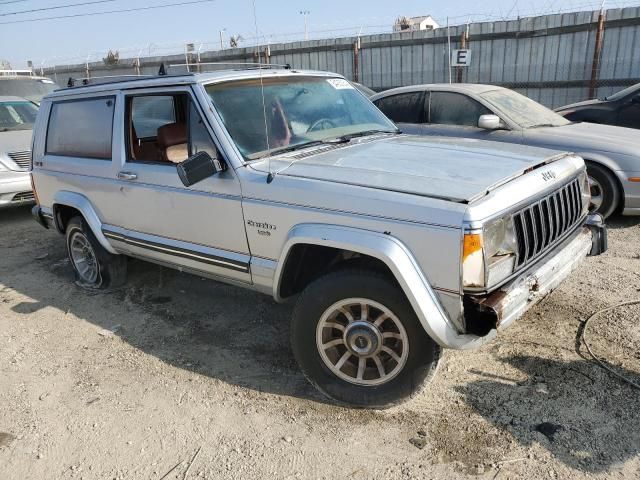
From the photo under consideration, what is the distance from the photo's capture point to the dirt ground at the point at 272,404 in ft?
9.18

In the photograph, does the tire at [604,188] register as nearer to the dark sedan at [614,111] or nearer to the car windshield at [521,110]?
the car windshield at [521,110]

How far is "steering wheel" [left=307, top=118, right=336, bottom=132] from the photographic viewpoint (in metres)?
3.99

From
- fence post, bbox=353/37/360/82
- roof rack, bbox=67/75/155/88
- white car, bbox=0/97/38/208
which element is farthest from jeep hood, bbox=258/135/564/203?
fence post, bbox=353/37/360/82

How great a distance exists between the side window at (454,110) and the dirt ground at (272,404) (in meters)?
2.63

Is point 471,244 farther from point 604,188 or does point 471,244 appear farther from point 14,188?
point 14,188

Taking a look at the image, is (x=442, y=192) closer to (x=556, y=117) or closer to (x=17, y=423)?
(x=17, y=423)

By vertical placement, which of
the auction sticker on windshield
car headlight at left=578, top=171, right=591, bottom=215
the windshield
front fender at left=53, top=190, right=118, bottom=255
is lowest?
front fender at left=53, top=190, right=118, bottom=255

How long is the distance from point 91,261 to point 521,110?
5.20 m

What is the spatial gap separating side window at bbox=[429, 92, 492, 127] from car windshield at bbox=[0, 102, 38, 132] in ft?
21.9

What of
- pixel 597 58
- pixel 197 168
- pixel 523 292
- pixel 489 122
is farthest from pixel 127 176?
pixel 597 58

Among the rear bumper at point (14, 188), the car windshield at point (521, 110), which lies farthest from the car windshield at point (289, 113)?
the rear bumper at point (14, 188)

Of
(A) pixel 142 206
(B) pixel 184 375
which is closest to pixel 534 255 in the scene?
(B) pixel 184 375

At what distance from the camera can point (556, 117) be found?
7039 mm

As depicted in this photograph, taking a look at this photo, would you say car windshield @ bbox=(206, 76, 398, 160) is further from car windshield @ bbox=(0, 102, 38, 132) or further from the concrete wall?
the concrete wall
